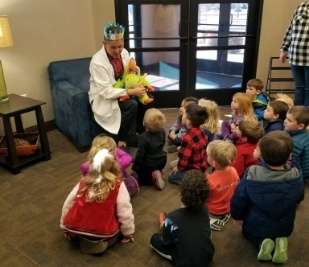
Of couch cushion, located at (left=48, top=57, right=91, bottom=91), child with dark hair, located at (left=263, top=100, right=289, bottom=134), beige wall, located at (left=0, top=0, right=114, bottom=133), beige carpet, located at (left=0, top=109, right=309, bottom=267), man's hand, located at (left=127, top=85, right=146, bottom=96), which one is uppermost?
beige wall, located at (left=0, top=0, right=114, bottom=133)

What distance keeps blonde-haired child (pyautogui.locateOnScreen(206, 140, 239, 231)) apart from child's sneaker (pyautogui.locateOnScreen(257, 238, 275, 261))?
0.31 metres

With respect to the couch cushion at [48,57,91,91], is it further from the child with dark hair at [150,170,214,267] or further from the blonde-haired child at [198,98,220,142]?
the child with dark hair at [150,170,214,267]

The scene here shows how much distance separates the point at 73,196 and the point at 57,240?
0.37m

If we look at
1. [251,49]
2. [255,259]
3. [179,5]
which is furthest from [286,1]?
[255,259]

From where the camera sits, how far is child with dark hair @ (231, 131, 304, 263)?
162 cm

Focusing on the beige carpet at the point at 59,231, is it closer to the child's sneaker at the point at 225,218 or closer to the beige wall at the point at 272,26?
the child's sneaker at the point at 225,218

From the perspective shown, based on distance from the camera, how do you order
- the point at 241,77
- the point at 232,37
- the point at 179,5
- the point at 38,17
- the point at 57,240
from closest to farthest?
the point at 57,240, the point at 38,17, the point at 179,5, the point at 232,37, the point at 241,77

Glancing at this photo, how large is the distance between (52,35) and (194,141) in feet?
7.10

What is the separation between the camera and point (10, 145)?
8.79 feet

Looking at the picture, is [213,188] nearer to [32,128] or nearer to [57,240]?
[57,240]

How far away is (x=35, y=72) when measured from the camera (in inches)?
137

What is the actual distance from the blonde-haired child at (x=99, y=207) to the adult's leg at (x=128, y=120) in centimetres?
118

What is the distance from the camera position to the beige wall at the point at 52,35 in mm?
3250

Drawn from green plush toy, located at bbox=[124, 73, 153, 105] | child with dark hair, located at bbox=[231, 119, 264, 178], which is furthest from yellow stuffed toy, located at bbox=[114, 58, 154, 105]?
child with dark hair, located at bbox=[231, 119, 264, 178]
